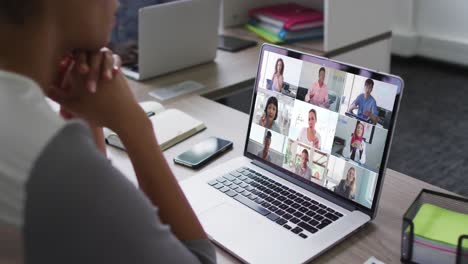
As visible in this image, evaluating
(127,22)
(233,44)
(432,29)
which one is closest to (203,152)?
(233,44)

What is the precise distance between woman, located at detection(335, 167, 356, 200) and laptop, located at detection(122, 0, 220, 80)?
947mm

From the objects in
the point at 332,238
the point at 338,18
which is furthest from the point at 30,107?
the point at 338,18

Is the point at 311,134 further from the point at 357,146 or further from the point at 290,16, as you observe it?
the point at 290,16

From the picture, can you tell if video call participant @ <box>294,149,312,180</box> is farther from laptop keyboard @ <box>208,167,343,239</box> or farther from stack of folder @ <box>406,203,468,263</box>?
stack of folder @ <box>406,203,468,263</box>

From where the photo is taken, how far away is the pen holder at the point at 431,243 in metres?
0.83

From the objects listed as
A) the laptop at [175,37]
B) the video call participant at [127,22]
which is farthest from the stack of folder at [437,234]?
the video call participant at [127,22]

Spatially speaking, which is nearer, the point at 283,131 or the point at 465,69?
the point at 283,131

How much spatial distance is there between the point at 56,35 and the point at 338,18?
1690 mm

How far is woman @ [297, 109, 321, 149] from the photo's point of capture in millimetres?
1062

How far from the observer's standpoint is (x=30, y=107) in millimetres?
545

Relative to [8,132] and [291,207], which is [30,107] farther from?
[291,207]

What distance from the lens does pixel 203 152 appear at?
51.3 inches

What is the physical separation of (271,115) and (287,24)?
44.9 inches

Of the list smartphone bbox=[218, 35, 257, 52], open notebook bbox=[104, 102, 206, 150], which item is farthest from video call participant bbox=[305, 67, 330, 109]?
smartphone bbox=[218, 35, 257, 52]
